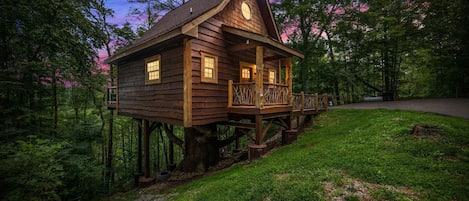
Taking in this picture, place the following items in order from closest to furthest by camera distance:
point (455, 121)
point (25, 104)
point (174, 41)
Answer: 1. point (174, 41)
2. point (455, 121)
3. point (25, 104)

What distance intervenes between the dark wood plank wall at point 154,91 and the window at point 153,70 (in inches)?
7.9

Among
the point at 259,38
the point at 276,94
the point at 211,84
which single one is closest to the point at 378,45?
the point at 276,94

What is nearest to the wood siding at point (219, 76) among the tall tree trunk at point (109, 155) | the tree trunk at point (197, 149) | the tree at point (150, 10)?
the tree trunk at point (197, 149)

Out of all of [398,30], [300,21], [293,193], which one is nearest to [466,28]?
[398,30]

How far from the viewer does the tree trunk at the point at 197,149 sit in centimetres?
977

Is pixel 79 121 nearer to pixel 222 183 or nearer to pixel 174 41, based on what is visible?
pixel 174 41

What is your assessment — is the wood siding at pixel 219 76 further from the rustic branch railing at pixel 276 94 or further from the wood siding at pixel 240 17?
the rustic branch railing at pixel 276 94

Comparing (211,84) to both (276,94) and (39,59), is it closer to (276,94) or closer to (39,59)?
(276,94)

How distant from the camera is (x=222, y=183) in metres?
5.90

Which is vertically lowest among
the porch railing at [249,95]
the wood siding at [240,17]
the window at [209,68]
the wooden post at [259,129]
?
the wooden post at [259,129]

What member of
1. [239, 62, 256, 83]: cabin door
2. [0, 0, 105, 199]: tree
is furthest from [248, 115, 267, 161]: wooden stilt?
[0, 0, 105, 199]: tree

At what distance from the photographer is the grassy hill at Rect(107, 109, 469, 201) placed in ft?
13.0

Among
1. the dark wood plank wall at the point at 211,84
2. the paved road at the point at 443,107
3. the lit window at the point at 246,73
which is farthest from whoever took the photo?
the paved road at the point at 443,107

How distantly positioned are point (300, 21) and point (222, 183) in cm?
1926
